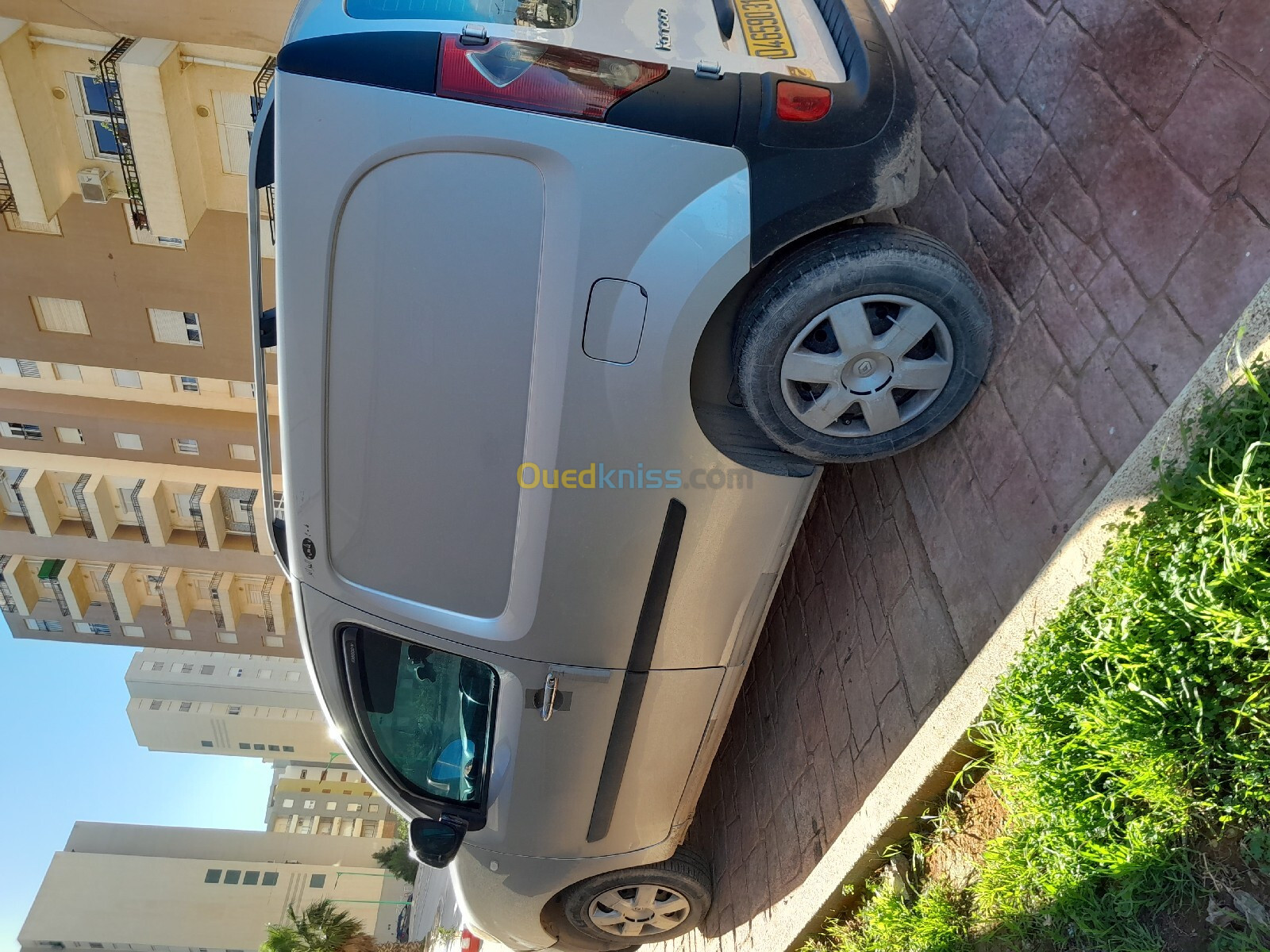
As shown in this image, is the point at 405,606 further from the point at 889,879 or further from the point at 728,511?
the point at 889,879

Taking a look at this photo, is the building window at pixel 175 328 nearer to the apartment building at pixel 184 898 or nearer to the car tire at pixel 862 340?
the car tire at pixel 862 340

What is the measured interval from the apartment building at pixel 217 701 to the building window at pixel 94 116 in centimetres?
2669

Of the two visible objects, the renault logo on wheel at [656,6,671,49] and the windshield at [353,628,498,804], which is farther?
the windshield at [353,628,498,804]

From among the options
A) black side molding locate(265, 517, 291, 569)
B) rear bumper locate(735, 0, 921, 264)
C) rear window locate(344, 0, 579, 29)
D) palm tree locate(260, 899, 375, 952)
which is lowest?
palm tree locate(260, 899, 375, 952)

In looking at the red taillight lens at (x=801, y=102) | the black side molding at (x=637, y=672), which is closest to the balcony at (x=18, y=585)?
the black side molding at (x=637, y=672)

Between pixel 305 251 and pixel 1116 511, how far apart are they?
8.01ft

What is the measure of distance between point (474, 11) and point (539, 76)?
343mm

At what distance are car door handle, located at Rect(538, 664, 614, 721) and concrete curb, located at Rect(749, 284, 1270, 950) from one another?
112 cm

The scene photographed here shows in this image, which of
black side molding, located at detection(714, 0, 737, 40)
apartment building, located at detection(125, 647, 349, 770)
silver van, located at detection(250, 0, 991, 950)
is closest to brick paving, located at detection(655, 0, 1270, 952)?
silver van, located at detection(250, 0, 991, 950)

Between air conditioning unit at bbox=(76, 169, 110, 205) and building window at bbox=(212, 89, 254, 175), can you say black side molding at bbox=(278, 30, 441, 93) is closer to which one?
building window at bbox=(212, 89, 254, 175)

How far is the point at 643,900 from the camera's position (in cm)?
456

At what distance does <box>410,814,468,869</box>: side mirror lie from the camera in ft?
12.4

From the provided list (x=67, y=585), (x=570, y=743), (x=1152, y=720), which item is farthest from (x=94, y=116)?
(x=67, y=585)

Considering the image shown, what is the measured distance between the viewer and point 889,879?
121 inches
